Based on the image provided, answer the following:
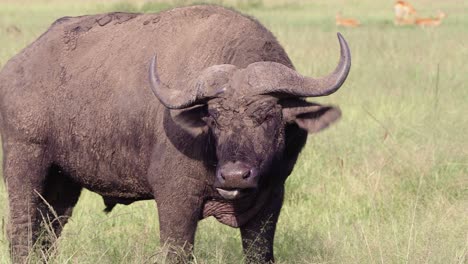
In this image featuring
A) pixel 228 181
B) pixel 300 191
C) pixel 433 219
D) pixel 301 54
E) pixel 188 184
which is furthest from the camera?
pixel 301 54

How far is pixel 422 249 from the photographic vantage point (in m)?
4.89

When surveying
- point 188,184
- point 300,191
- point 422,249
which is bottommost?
point 300,191

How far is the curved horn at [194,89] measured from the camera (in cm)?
454

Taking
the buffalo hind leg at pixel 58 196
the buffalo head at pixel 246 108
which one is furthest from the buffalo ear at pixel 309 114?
the buffalo hind leg at pixel 58 196

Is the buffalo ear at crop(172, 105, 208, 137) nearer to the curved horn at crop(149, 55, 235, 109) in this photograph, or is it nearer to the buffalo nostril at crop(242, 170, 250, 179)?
the curved horn at crop(149, 55, 235, 109)

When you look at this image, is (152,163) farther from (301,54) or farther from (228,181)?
(301,54)

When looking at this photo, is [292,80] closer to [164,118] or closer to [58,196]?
[164,118]

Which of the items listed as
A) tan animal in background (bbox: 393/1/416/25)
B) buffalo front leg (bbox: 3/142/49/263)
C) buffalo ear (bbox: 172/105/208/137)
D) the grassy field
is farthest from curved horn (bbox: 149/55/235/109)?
tan animal in background (bbox: 393/1/416/25)

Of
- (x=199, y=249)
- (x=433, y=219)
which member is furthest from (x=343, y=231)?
(x=199, y=249)

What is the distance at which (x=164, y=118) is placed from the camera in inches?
197

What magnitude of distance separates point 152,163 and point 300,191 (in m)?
2.32

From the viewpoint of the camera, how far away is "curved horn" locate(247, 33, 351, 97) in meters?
4.50

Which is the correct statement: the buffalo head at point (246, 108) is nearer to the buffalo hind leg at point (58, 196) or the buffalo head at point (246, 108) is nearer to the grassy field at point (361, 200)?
the grassy field at point (361, 200)

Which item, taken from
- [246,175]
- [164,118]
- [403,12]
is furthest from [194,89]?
[403,12]
